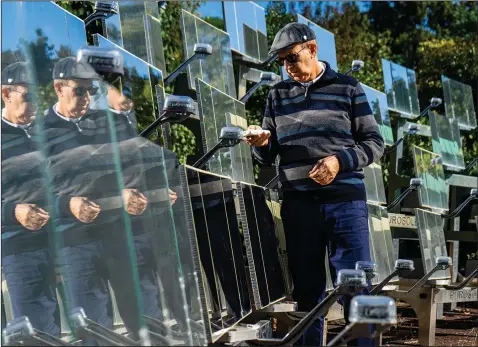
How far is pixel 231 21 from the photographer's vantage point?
19.0 feet

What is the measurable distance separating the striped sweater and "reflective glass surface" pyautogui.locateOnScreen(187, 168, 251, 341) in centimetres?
40

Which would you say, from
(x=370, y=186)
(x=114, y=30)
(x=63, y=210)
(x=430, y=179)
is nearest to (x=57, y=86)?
(x=63, y=210)

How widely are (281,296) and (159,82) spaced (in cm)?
105

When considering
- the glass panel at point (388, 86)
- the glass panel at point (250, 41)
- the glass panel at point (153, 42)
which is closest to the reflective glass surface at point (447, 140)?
the glass panel at point (388, 86)

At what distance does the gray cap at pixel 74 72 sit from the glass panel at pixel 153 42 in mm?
1967

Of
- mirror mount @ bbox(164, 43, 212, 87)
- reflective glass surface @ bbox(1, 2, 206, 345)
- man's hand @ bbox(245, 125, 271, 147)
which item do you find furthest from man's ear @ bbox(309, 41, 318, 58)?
reflective glass surface @ bbox(1, 2, 206, 345)

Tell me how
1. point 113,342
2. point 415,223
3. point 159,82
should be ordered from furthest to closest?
point 415,223, point 159,82, point 113,342

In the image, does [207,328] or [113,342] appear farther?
[207,328]

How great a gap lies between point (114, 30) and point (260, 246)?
110 cm

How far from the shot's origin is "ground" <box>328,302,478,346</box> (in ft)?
19.8

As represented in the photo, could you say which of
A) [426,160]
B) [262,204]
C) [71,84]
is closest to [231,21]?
[262,204]

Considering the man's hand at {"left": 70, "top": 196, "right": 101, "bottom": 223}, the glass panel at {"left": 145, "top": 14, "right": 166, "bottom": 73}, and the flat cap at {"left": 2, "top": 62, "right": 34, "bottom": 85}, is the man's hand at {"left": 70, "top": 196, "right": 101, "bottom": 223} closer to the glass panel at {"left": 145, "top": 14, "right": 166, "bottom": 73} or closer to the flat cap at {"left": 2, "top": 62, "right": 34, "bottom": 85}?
the flat cap at {"left": 2, "top": 62, "right": 34, "bottom": 85}

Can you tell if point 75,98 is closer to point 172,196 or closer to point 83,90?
point 83,90

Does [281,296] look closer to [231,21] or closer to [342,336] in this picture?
[342,336]
